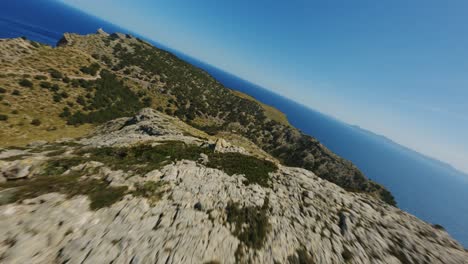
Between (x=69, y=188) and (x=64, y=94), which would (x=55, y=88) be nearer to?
(x=64, y=94)

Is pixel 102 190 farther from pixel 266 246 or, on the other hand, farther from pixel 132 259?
pixel 266 246

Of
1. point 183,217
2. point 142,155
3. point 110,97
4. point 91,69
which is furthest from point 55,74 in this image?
point 183,217

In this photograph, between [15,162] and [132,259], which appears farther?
[15,162]

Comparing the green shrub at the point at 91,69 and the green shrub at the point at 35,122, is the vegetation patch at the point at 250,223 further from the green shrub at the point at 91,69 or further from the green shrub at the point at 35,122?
the green shrub at the point at 91,69

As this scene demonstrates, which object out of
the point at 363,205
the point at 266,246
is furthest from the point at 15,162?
the point at 363,205

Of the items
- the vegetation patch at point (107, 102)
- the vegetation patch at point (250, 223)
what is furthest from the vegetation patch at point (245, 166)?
the vegetation patch at point (107, 102)

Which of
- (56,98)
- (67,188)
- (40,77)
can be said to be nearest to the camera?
(67,188)
